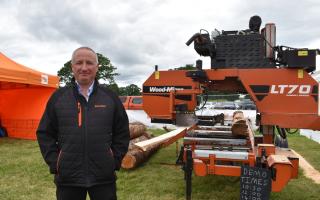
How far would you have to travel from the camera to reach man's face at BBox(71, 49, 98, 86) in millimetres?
3006

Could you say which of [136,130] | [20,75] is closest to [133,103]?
[136,130]

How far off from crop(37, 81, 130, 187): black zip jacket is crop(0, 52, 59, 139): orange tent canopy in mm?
8981

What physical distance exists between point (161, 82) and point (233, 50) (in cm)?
142

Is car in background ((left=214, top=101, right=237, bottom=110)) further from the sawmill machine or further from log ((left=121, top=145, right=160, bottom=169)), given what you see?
the sawmill machine

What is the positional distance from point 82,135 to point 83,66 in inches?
22.3

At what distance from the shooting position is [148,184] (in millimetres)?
6801

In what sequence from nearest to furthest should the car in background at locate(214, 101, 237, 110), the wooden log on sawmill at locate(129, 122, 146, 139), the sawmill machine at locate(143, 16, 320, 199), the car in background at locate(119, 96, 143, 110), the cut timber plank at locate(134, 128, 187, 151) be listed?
the sawmill machine at locate(143, 16, 320, 199) < the cut timber plank at locate(134, 128, 187, 151) < the wooden log on sawmill at locate(129, 122, 146, 139) < the car in background at locate(119, 96, 143, 110) < the car in background at locate(214, 101, 237, 110)

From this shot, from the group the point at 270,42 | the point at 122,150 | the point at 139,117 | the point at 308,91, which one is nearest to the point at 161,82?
the point at 270,42

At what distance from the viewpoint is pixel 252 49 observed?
20.5ft

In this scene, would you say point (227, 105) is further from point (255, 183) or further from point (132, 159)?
point (255, 183)

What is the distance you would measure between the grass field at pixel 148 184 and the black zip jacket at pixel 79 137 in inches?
121

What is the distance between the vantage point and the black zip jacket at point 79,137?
2947 millimetres

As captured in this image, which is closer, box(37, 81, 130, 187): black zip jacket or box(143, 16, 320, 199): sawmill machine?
box(37, 81, 130, 187): black zip jacket

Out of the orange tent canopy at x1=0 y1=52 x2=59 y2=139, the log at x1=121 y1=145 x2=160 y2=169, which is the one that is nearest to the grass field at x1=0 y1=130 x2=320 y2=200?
the log at x1=121 y1=145 x2=160 y2=169
